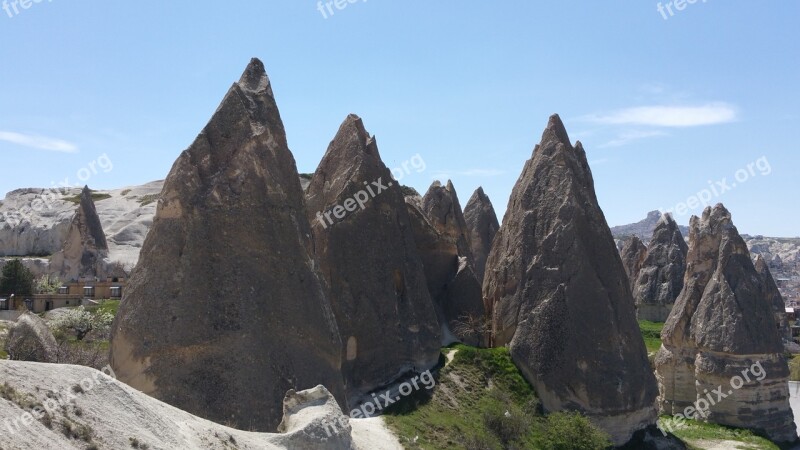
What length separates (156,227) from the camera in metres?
15.9

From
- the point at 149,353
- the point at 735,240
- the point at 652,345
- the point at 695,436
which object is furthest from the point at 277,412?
the point at 652,345

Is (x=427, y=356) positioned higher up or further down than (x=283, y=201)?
further down

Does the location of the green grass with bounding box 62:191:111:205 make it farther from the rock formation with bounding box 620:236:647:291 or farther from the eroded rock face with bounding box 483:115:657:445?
the eroded rock face with bounding box 483:115:657:445

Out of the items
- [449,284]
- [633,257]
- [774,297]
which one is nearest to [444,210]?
[449,284]

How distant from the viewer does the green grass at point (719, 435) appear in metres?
26.5

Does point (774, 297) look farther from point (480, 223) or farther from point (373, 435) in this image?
point (373, 435)

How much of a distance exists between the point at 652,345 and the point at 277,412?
94.1ft

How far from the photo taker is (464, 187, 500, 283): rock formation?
4306 centimetres

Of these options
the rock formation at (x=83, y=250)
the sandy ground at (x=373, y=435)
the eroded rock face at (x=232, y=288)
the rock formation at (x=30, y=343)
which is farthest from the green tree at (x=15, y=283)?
the eroded rock face at (x=232, y=288)

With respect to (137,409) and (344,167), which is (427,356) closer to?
(344,167)

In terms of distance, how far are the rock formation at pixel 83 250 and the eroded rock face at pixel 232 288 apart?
37.5 m

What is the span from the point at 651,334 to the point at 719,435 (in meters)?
16.0

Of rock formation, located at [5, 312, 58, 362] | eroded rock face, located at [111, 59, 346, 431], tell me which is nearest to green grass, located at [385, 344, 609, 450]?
eroded rock face, located at [111, 59, 346, 431]

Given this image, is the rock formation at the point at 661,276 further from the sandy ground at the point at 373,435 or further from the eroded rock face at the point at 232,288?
the eroded rock face at the point at 232,288
